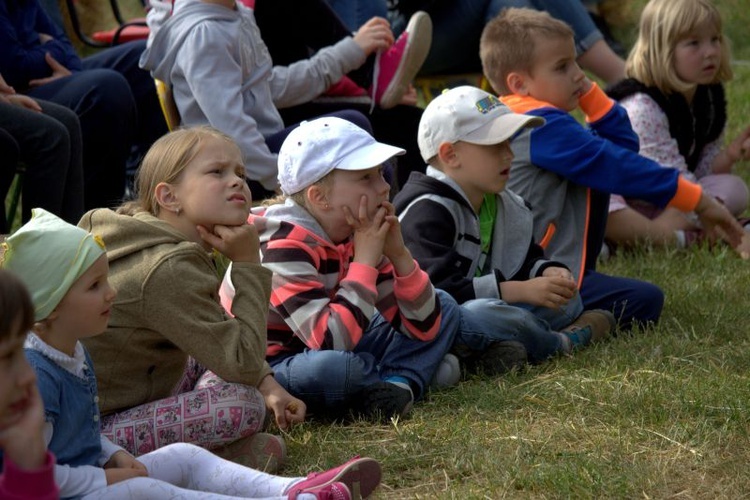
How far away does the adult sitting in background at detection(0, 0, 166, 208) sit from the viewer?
5141 millimetres

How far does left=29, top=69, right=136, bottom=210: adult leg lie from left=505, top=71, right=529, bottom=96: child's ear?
5.06 ft

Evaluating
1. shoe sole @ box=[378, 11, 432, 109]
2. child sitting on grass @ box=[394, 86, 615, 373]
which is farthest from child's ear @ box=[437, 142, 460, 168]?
shoe sole @ box=[378, 11, 432, 109]

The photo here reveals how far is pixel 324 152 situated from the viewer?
3732 millimetres

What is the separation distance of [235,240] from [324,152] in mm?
556

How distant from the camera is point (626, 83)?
6047 millimetres

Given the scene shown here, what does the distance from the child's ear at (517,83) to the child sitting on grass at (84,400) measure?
100 inches

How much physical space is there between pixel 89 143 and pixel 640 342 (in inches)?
94.5

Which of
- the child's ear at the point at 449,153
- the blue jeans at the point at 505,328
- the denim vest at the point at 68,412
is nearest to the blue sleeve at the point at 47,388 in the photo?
the denim vest at the point at 68,412

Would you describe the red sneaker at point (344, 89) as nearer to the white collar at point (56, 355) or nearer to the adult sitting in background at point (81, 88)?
the adult sitting in background at point (81, 88)

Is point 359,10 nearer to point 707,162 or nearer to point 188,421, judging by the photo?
point 707,162

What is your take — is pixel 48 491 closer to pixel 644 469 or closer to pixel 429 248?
pixel 644 469

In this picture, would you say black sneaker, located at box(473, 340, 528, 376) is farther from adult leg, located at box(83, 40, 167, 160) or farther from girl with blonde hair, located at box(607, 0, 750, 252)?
adult leg, located at box(83, 40, 167, 160)

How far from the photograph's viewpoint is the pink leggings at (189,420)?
321 centimetres

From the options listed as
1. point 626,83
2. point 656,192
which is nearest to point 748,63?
point 626,83
